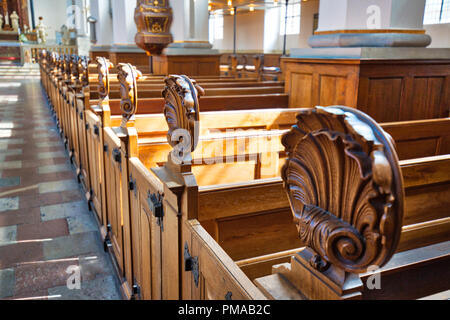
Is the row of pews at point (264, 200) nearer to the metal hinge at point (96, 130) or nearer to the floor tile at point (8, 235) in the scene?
the metal hinge at point (96, 130)

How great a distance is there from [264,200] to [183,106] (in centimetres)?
53

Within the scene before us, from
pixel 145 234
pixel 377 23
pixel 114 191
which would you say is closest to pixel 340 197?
pixel 145 234

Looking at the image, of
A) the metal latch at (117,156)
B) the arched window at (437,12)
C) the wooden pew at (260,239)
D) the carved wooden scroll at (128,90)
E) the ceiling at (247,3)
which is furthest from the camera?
the ceiling at (247,3)

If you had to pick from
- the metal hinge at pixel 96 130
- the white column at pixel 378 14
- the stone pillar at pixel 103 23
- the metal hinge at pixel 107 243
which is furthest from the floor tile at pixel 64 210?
the stone pillar at pixel 103 23

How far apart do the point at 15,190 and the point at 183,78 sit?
3259 mm

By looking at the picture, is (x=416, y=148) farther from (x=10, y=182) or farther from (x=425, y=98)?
(x=10, y=182)

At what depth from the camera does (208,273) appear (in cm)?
106

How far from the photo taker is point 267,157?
260 centimetres

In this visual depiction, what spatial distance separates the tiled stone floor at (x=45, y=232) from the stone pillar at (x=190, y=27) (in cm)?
290

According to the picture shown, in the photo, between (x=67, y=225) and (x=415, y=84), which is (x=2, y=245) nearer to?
(x=67, y=225)

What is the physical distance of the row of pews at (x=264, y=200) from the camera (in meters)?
0.57

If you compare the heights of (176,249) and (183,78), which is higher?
(183,78)

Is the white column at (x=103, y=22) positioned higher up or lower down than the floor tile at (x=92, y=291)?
higher up
